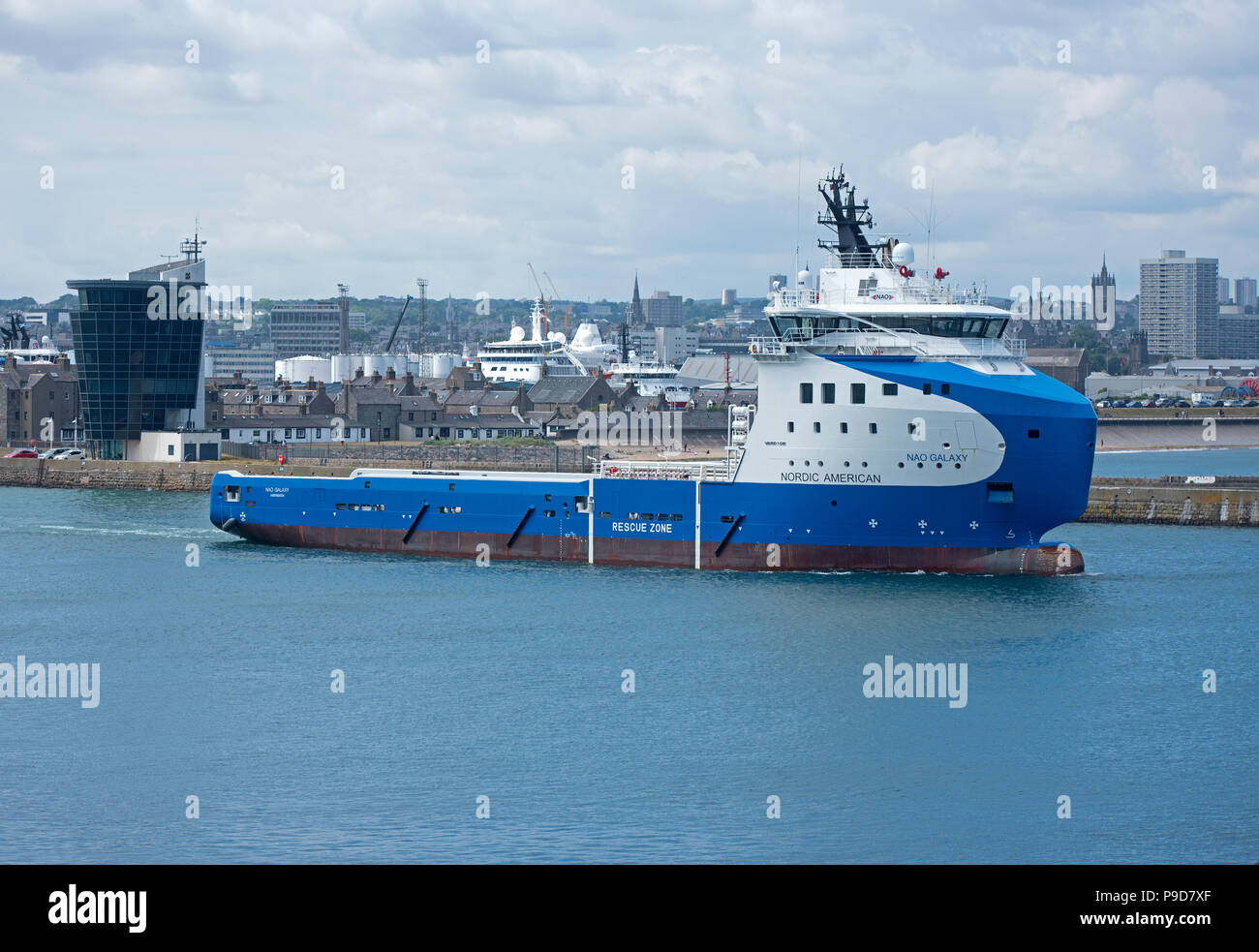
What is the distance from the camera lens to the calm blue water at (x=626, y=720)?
21219 millimetres

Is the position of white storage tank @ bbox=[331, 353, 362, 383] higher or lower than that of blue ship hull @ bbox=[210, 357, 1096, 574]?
higher

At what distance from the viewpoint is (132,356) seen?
84438 mm

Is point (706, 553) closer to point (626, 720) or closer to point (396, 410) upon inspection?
point (626, 720)

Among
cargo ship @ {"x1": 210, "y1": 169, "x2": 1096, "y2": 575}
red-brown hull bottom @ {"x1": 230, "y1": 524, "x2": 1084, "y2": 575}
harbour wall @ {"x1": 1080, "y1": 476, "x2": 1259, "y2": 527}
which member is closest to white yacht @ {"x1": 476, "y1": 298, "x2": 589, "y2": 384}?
harbour wall @ {"x1": 1080, "y1": 476, "x2": 1259, "y2": 527}

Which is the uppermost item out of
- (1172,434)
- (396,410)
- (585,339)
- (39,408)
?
(585,339)

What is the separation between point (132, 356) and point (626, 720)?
64.5 metres

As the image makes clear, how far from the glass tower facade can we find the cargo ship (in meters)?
44.7

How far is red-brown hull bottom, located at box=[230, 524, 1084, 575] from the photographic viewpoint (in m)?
40.8

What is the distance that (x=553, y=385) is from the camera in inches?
4587

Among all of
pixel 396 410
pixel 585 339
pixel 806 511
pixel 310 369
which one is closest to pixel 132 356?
pixel 396 410

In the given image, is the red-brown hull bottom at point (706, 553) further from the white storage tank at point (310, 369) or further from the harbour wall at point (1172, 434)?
the white storage tank at point (310, 369)

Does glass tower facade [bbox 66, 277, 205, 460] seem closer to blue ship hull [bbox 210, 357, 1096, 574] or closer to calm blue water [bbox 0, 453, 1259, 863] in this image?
blue ship hull [bbox 210, 357, 1096, 574]
